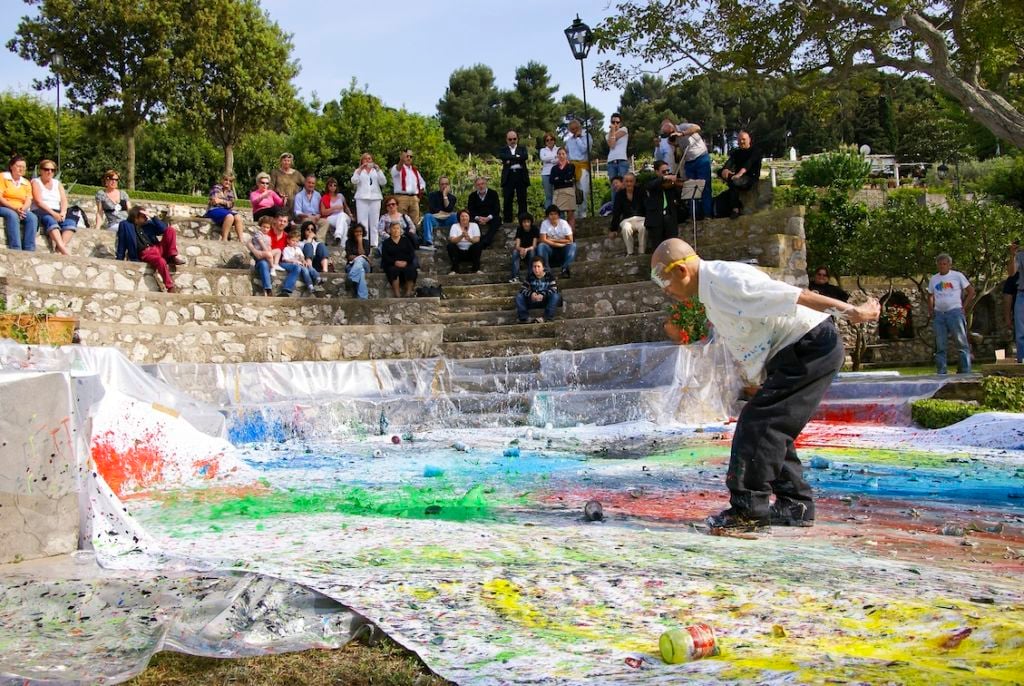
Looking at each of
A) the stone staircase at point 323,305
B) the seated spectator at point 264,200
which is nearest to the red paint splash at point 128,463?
the stone staircase at point 323,305

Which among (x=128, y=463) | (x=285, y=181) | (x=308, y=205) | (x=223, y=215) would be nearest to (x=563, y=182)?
(x=308, y=205)

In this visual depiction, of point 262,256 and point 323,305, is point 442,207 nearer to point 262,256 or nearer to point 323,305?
point 323,305

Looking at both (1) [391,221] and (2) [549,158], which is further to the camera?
(2) [549,158]

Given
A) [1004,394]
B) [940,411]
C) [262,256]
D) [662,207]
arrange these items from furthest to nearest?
[662,207]
[262,256]
[1004,394]
[940,411]

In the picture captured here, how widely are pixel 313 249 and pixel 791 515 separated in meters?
9.98

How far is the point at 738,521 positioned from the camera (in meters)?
4.17

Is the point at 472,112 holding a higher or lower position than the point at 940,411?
higher

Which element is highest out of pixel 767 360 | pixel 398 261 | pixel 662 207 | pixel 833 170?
pixel 833 170

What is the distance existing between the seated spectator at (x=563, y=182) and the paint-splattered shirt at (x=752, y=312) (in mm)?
10533

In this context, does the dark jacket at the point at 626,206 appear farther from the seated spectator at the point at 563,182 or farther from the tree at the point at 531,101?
the tree at the point at 531,101

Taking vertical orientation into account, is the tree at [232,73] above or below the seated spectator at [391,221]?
above

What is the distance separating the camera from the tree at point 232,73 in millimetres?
28656

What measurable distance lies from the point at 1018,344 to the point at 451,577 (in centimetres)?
1075

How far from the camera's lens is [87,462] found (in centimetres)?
365
